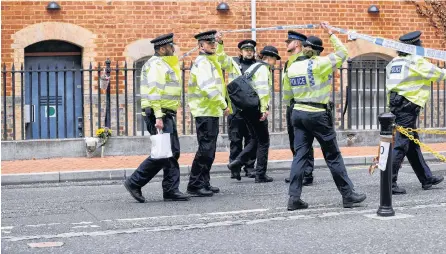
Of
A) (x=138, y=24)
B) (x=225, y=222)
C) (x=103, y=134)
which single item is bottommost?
(x=225, y=222)

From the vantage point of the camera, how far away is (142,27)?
1847 cm

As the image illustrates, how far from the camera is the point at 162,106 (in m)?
10.1

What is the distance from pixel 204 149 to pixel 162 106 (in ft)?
2.81

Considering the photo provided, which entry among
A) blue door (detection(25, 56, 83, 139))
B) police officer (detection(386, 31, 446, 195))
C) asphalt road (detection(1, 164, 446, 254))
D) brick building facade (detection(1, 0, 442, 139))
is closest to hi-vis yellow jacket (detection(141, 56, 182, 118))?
asphalt road (detection(1, 164, 446, 254))

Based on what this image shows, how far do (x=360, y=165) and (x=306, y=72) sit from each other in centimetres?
554

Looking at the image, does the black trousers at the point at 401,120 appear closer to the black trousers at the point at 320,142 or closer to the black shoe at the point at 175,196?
the black trousers at the point at 320,142

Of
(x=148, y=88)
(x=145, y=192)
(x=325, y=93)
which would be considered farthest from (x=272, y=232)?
(x=145, y=192)

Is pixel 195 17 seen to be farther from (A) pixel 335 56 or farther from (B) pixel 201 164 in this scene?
(A) pixel 335 56

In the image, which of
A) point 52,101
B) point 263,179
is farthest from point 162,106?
point 52,101

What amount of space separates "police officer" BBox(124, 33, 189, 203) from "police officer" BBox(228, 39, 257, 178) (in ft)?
6.54

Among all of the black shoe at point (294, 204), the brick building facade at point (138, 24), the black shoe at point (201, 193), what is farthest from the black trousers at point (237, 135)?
the brick building facade at point (138, 24)

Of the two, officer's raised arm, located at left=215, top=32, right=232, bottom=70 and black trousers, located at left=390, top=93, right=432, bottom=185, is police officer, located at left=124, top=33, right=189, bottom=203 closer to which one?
officer's raised arm, located at left=215, top=32, right=232, bottom=70

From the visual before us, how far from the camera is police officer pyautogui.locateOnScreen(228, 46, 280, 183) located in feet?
38.5

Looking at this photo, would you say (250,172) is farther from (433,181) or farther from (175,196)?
(433,181)
